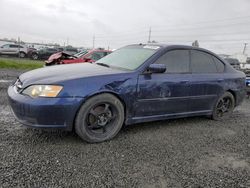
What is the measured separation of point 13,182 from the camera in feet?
7.16

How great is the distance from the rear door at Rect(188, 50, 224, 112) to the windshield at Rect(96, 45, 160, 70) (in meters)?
0.92

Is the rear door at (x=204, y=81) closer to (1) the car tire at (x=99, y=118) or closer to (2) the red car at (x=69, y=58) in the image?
(1) the car tire at (x=99, y=118)

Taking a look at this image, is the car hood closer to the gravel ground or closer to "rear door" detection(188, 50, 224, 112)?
the gravel ground

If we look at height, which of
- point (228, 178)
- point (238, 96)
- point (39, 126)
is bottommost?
point (228, 178)

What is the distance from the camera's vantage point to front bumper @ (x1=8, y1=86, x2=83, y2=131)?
2.81 meters

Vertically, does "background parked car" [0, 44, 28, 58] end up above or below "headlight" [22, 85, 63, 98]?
above

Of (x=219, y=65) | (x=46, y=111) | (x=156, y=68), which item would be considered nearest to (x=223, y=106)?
(x=219, y=65)

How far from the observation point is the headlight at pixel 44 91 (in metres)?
2.86

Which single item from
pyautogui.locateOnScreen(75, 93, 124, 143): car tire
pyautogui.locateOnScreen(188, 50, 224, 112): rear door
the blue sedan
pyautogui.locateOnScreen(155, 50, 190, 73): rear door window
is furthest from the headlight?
pyautogui.locateOnScreen(188, 50, 224, 112): rear door

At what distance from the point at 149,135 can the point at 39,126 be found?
172 cm

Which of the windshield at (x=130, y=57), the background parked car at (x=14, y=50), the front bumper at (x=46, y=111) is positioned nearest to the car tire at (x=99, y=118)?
the front bumper at (x=46, y=111)

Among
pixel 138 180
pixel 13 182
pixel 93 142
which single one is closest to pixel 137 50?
pixel 93 142

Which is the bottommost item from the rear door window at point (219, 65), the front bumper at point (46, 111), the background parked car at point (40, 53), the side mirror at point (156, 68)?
the front bumper at point (46, 111)

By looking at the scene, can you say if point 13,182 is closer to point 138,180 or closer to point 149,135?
point 138,180
